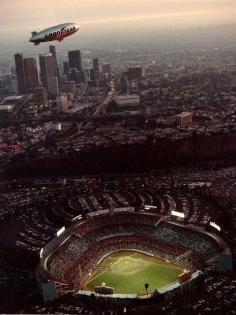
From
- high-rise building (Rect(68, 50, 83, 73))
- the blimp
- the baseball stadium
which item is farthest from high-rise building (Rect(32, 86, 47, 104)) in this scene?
the baseball stadium

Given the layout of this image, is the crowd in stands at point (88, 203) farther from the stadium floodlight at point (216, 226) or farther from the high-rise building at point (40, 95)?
the high-rise building at point (40, 95)

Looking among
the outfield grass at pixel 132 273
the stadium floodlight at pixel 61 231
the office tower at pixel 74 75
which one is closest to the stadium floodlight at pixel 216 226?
the outfield grass at pixel 132 273

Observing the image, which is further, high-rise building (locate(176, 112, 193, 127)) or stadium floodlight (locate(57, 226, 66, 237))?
high-rise building (locate(176, 112, 193, 127))

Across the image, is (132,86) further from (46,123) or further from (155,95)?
(46,123)

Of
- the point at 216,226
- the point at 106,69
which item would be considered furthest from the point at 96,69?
the point at 216,226

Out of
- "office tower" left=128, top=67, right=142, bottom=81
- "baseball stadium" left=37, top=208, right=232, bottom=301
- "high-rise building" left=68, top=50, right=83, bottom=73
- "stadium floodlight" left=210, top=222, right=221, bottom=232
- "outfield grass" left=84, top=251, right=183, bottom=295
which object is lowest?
"outfield grass" left=84, top=251, right=183, bottom=295

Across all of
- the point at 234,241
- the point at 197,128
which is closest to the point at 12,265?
the point at 234,241

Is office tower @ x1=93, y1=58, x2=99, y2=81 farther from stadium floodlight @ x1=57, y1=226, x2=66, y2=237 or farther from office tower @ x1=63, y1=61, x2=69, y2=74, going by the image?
stadium floodlight @ x1=57, y1=226, x2=66, y2=237

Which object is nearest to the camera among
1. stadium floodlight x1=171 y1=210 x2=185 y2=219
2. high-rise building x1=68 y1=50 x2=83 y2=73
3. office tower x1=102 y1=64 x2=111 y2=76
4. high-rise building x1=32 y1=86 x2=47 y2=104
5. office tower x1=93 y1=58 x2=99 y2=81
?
stadium floodlight x1=171 y1=210 x2=185 y2=219
